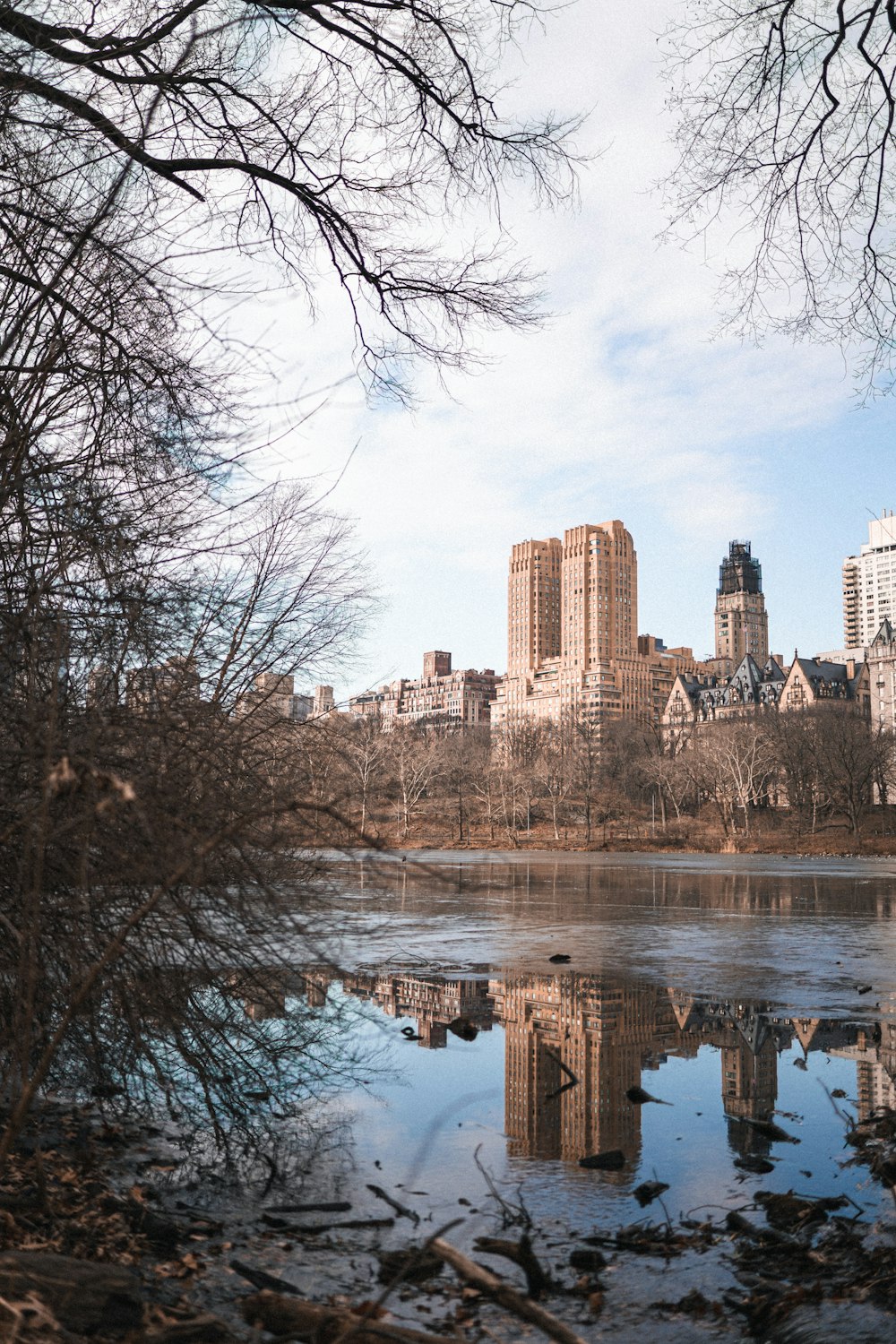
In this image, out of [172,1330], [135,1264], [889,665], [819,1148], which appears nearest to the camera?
[172,1330]

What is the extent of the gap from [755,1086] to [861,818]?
84.8 meters

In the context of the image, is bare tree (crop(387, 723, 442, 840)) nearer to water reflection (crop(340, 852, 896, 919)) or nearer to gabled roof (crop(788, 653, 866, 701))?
water reflection (crop(340, 852, 896, 919))

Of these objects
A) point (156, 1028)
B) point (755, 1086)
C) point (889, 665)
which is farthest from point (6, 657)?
point (889, 665)

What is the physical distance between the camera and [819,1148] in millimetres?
6504

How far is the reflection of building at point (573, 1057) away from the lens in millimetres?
6766

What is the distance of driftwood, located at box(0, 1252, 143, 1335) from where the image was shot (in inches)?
132

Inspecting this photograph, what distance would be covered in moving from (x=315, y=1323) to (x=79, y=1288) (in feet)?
2.64

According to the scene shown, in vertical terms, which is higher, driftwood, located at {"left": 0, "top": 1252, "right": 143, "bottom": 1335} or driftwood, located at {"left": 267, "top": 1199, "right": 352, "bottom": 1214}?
Result: driftwood, located at {"left": 0, "top": 1252, "right": 143, "bottom": 1335}

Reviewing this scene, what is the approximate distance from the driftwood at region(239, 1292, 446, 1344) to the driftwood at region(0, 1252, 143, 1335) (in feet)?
1.30

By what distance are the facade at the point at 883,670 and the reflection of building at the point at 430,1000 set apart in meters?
122

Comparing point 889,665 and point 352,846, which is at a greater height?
point 889,665

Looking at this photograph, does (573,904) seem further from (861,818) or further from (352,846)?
(861,818)

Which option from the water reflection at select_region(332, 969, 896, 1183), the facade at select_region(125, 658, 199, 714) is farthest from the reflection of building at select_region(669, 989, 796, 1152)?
the facade at select_region(125, 658, 199, 714)

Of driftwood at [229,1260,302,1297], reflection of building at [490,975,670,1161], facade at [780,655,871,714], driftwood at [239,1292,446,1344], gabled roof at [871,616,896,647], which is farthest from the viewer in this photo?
Result: facade at [780,655,871,714]
